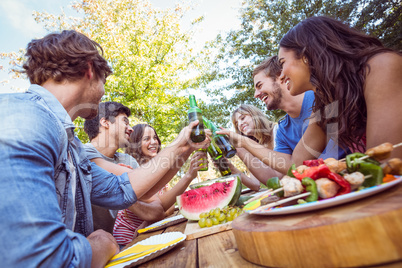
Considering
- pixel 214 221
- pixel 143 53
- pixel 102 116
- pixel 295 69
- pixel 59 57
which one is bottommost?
pixel 214 221

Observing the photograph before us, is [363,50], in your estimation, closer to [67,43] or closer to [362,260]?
[362,260]

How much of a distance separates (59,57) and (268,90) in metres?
2.85

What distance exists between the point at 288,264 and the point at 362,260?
0.21 metres

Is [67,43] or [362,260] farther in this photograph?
[67,43]

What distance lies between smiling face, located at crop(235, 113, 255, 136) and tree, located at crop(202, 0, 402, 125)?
770 centimetres

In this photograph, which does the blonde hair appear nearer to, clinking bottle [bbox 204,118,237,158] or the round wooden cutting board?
clinking bottle [bbox 204,118,237,158]

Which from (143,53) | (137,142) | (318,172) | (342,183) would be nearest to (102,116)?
(137,142)

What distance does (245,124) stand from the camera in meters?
4.84

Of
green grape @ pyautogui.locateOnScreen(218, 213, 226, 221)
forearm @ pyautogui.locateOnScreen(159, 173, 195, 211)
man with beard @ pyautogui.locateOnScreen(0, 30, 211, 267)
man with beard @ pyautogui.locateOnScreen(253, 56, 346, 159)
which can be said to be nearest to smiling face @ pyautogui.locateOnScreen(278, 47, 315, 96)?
man with beard @ pyautogui.locateOnScreen(253, 56, 346, 159)

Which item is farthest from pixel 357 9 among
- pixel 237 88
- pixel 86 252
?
pixel 86 252

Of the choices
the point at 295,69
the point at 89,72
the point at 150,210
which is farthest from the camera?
the point at 150,210

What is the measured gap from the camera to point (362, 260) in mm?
609

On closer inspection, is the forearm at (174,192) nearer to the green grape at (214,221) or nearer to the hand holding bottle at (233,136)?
the hand holding bottle at (233,136)

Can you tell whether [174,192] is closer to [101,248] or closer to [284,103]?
[101,248]
